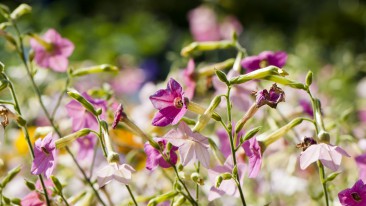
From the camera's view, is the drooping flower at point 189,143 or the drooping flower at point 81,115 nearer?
Result: the drooping flower at point 189,143

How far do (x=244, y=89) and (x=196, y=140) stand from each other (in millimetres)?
420

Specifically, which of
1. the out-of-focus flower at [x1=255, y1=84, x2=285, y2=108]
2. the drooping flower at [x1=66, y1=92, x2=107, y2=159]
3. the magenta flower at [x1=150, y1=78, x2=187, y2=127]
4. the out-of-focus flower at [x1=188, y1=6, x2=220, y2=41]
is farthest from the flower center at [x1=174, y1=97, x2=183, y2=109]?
the out-of-focus flower at [x1=188, y1=6, x2=220, y2=41]

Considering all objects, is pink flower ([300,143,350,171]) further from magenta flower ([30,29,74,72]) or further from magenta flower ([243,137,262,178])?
magenta flower ([30,29,74,72])

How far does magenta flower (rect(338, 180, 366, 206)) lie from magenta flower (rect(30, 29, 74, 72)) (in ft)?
2.25

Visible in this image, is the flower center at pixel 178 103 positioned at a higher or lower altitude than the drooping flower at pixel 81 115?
higher

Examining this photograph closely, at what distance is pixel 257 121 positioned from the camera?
64.5 inches

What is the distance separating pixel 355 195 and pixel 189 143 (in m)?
0.25

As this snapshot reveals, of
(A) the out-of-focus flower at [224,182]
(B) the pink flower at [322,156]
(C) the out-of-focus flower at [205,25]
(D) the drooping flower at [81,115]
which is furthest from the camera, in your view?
(C) the out-of-focus flower at [205,25]

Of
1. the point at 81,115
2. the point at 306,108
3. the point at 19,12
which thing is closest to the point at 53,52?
the point at 19,12

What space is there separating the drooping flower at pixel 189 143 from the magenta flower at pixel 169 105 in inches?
0.7

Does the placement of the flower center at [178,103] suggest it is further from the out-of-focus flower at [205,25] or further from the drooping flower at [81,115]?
the out-of-focus flower at [205,25]

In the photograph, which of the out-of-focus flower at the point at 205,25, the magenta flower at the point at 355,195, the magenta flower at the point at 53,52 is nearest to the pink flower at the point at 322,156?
the magenta flower at the point at 355,195

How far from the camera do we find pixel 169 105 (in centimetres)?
99

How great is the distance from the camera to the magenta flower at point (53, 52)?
1.43 m
